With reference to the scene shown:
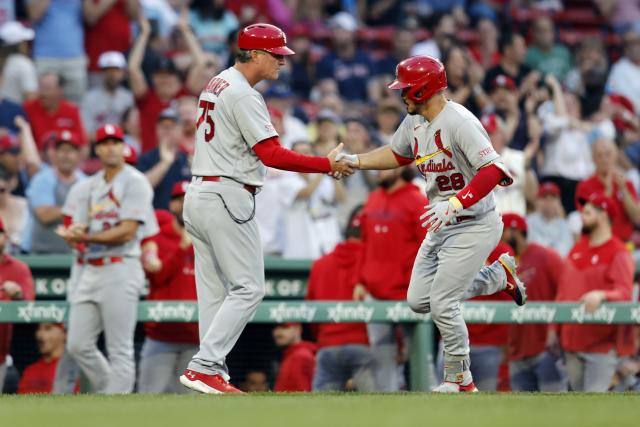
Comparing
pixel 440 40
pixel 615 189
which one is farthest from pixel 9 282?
pixel 440 40

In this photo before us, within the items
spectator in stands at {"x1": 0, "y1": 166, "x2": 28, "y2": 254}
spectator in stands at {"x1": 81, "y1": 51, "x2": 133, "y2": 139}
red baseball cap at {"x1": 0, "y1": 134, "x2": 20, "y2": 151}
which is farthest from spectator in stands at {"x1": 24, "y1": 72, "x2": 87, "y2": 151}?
spectator in stands at {"x1": 0, "y1": 166, "x2": 28, "y2": 254}

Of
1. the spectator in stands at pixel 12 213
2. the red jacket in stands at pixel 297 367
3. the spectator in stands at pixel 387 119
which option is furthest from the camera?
the spectator in stands at pixel 387 119

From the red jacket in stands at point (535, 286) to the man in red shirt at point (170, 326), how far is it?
2.61 meters

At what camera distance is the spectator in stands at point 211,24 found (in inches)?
588

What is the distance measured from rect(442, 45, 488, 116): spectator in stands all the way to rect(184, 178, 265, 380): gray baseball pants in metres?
7.30

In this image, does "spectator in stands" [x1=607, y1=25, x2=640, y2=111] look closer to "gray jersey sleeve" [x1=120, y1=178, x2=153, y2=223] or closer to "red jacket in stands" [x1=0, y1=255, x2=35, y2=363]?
"gray jersey sleeve" [x1=120, y1=178, x2=153, y2=223]

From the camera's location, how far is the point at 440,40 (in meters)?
16.2

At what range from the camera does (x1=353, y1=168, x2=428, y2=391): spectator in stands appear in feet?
32.7

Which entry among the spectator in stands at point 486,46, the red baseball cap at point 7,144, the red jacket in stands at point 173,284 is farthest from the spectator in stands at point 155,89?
the spectator in stands at point 486,46

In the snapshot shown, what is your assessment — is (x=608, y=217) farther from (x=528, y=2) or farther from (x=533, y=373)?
(x=528, y=2)

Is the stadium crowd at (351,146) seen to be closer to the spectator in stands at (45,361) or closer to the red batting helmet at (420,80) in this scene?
the spectator in stands at (45,361)

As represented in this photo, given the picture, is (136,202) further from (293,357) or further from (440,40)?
(440,40)

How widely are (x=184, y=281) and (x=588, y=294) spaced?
320 cm

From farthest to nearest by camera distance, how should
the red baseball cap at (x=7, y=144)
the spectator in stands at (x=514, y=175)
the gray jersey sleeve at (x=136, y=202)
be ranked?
the spectator in stands at (x=514, y=175), the red baseball cap at (x=7, y=144), the gray jersey sleeve at (x=136, y=202)
